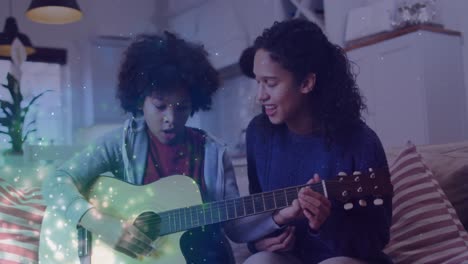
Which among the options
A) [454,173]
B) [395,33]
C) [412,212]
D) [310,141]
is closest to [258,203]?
[310,141]

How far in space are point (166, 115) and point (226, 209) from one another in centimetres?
16

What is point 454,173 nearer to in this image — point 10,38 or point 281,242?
point 281,242

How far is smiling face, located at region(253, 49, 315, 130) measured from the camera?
813 millimetres

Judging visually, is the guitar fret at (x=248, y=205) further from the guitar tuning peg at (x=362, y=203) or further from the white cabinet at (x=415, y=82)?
the white cabinet at (x=415, y=82)

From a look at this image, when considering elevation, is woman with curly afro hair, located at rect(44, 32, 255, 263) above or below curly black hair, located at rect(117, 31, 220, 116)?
below

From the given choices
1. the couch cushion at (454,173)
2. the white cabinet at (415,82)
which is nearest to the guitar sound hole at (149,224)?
the couch cushion at (454,173)

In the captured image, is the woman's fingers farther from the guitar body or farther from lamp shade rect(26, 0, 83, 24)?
lamp shade rect(26, 0, 83, 24)

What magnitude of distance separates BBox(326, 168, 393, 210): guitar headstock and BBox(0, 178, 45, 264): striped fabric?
47cm

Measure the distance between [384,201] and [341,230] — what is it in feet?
0.25

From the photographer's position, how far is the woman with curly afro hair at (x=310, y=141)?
2.61 feet

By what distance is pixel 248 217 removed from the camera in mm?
826

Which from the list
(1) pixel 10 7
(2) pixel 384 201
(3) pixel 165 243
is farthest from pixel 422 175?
(1) pixel 10 7

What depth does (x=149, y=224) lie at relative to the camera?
2.67 ft

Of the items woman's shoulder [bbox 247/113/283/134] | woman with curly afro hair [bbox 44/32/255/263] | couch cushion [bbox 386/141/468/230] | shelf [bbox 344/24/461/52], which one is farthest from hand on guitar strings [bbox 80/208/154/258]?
shelf [bbox 344/24/461/52]
